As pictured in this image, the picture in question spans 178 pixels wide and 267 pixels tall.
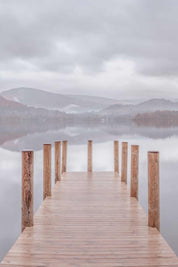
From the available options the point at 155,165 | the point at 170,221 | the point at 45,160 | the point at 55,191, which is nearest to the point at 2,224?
the point at 55,191

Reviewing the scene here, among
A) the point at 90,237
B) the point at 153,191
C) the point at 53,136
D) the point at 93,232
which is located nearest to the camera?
the point at 90,237

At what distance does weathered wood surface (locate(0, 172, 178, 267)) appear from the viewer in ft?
13.2

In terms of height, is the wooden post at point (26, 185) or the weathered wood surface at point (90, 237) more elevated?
the wooden post at point (26, 185)

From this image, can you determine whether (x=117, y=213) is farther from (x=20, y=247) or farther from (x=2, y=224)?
(x=2, y=224)

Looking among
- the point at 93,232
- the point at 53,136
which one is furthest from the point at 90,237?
the point at 53,136

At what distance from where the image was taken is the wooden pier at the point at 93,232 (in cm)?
404

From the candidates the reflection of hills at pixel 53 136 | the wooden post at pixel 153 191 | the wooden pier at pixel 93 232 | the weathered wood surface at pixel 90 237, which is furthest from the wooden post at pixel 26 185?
the reflection of hills at pixel 53 136

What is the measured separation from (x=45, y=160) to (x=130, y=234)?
11.8 ft

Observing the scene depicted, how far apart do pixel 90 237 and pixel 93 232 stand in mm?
257

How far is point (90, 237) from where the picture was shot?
4.89 metres

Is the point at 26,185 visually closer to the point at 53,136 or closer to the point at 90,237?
the point at 90,237

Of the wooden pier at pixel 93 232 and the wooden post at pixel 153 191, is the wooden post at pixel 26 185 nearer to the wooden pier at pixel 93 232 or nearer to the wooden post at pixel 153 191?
the wooden pier at pixel 93 232

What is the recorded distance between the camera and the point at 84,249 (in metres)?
4.40

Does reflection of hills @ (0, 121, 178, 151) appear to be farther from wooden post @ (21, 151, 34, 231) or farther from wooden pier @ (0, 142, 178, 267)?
wooden post @ (21, 151, 34, 231)
